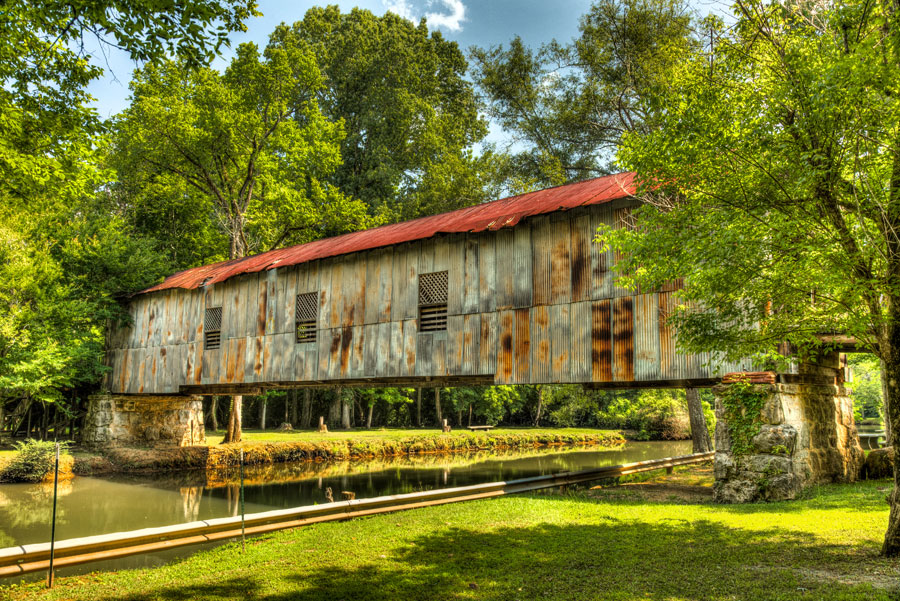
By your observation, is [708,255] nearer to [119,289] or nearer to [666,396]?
[119,289]

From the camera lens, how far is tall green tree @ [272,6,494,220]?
3441 centimetres

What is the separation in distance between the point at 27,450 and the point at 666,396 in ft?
98.2

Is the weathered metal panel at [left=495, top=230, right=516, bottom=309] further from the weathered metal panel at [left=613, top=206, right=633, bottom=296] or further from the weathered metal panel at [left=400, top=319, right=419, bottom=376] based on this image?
the weathered metal panel at [left=400, top=319, right=419, bottom=376]

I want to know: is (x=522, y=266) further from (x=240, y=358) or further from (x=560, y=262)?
(x=240, y=358)

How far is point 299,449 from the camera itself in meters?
21.8

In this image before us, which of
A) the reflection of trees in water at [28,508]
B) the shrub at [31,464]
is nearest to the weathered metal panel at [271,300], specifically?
the reflection of trees in water at [28,508]

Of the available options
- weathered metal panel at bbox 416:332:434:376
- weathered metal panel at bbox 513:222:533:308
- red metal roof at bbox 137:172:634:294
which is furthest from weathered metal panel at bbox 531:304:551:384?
weathered metal panel at bbox 416:332:434:376

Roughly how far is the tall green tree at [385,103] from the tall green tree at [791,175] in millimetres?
25908

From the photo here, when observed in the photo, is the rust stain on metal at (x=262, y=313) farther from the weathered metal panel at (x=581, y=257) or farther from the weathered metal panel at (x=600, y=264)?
the weathered metal panel at (x=600, y=264)

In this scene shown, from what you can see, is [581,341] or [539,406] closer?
[581,341]

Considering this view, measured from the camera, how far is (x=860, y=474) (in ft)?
40.9

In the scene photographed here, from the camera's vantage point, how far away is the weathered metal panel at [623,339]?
10.7 m

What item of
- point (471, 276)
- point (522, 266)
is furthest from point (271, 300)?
point (522, 266)

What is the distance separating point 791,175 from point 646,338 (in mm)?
4917
